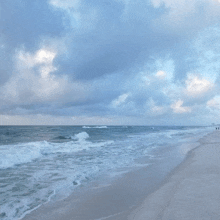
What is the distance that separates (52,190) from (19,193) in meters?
1.22

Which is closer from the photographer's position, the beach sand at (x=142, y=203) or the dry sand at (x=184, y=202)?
the dry sand at (x=184, y=202)

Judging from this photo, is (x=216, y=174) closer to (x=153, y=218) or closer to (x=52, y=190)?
(x=153, y=218)

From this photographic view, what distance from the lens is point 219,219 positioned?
4.28 metres

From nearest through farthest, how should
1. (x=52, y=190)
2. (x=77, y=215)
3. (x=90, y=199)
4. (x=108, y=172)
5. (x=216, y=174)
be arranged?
(x=77, y=215), (x=90, y=199), (x=52, y=190), (x=216, y=174), (x=108, y=172)

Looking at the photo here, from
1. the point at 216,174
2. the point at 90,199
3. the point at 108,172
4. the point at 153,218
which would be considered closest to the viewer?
the point at 153,218

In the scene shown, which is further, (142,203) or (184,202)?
(142,203)

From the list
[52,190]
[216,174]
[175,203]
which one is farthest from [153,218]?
[216,174]

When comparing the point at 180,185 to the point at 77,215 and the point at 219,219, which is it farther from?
the point at 77,215

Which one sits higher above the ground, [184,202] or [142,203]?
[184,202]

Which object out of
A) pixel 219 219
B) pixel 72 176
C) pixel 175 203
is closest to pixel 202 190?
pixel 175 203

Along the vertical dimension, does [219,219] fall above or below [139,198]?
above

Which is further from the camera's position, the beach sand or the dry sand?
the beach sand

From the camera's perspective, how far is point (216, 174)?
325 inches

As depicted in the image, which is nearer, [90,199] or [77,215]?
[77,215]
